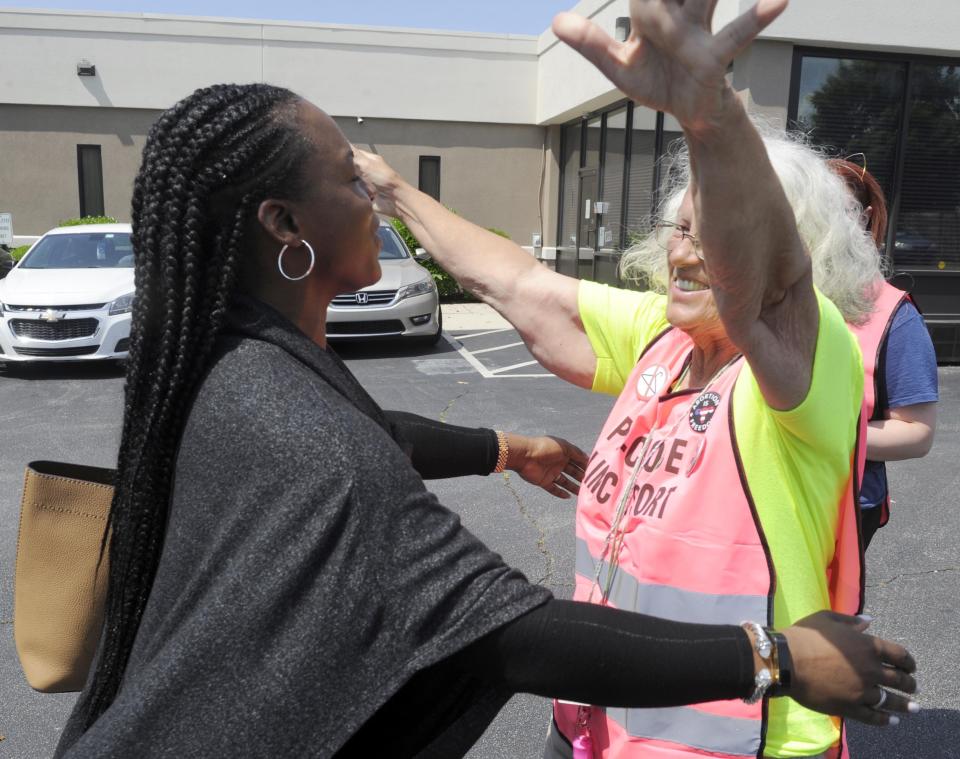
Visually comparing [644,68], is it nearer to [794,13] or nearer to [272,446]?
[272,446]

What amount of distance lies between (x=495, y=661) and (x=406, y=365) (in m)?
9.00

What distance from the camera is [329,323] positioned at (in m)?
10.4

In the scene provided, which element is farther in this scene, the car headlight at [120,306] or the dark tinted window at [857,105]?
the dark tinted window at [857,105]

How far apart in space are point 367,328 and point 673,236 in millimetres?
8823

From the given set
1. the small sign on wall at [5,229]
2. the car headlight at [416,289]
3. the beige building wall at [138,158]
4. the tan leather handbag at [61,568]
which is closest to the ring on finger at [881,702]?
the tan leather handbag at [61,568]

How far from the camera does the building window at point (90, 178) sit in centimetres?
1755

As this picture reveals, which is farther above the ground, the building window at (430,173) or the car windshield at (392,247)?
the building window at (430,173)

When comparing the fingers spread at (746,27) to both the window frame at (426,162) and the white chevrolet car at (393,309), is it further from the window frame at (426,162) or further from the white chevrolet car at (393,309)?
the window frame at (426,162)

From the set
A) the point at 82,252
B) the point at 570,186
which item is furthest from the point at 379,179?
the point at 570,186

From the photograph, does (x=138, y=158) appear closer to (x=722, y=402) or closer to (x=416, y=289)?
(x=416, y=289)

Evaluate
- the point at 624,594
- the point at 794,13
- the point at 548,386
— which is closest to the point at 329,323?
the point at 548,386

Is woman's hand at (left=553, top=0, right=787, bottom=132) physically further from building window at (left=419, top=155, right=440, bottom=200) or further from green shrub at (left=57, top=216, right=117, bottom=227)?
building window at (left=419, top=155, right=440, bottom=200)

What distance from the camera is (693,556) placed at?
5.33 feet

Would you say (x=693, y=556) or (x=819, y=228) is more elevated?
(x=819, y=228)
